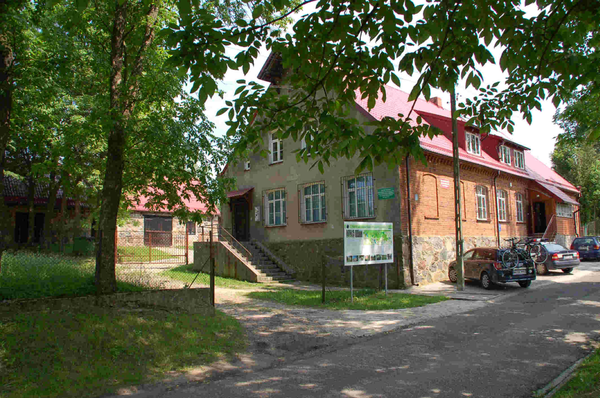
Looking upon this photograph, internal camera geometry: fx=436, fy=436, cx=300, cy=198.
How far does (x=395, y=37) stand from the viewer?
18.5 ft

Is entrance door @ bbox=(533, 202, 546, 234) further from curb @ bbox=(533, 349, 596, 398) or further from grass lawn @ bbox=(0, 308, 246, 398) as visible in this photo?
grass lawn @ bbox=(0, 308, 246, 398)

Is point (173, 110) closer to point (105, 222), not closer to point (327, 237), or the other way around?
point (105, 222)

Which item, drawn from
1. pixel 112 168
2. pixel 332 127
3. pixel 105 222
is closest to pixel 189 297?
pixel 105 222

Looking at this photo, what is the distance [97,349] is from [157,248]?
16.0 meters

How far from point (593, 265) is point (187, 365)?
2412cm

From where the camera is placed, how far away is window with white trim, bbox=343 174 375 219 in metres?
18.1

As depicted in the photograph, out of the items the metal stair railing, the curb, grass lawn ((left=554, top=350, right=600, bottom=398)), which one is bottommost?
the curb

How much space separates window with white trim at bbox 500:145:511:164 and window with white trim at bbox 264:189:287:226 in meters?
12.9

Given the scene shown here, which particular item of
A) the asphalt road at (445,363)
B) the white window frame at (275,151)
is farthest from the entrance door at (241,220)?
the asphalt road at (445,363)

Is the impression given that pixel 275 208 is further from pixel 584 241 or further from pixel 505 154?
pixel 584 241

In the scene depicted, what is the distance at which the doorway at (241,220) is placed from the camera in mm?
24062

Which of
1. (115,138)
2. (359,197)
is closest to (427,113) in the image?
(359,197)

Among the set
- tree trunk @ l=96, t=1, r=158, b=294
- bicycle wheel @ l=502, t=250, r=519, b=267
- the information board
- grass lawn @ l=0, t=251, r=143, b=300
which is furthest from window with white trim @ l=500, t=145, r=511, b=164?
grass lawn @ l=0, t=251, r=143, b=300

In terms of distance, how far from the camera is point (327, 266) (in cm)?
1927
